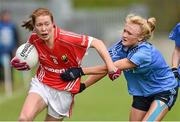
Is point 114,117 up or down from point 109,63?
down

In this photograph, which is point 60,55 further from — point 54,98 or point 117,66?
point 117,66

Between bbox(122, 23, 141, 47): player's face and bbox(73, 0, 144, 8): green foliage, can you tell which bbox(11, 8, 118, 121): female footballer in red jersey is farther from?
bbox(73, 0, 144, 8): green foliage

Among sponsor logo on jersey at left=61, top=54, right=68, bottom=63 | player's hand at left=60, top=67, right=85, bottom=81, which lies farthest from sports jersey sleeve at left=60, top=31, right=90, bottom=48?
player's hand at left=60, top=67, right=85, bottom=81

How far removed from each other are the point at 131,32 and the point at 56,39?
874mm

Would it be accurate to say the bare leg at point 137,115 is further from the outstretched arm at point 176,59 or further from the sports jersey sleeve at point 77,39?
the sports jersey sleeve at point 77,39

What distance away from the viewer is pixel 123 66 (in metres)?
9.88

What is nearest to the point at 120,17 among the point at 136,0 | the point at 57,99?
the point at 136,0

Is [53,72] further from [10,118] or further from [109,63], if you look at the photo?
[10,118]

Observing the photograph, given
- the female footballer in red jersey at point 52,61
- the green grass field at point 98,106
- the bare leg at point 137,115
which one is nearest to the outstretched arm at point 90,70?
the female footballer in red jersey at point 52,61

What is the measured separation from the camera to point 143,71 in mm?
10086

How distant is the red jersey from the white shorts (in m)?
0.07

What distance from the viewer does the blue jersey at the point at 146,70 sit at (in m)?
9.93

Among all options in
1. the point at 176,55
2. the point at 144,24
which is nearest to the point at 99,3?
the point at 176,55

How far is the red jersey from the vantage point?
10008mm
